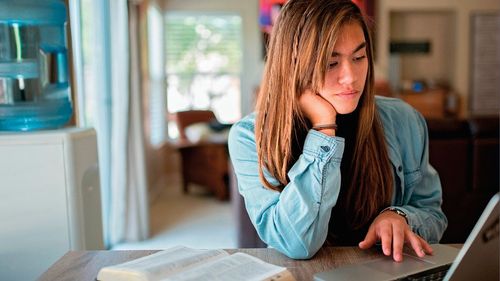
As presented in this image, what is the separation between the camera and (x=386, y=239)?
2.99ft

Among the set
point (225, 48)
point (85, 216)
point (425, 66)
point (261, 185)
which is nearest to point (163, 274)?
point (261, 185)

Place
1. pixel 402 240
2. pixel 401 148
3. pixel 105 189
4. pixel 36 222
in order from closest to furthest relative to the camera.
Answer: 1. pixel 402 240
2. pixel 401 148
3. pixel 36 222
4. pixel 105 189

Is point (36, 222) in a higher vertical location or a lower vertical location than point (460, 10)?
lower

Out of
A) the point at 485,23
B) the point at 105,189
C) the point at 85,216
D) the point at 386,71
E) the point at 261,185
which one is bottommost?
the point at 105,189

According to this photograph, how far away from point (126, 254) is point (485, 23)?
6508 mm

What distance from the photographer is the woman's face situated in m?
0.99

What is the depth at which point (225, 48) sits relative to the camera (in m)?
6.12

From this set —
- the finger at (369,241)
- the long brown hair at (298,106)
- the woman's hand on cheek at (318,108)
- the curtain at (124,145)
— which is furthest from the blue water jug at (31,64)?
the curtain at (124,145)

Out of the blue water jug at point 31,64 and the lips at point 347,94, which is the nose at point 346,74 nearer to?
the lips at point 347,94

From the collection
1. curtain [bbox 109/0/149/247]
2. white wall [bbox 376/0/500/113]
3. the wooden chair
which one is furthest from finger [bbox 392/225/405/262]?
white wall [bbox 376/0/500/113]

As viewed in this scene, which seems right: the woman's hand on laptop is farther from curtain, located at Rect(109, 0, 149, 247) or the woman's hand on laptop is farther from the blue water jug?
curtain, located at Rect(109, 0, 149, 247)

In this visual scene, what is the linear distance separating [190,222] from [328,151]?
9.97 feet

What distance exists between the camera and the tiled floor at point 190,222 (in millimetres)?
3299

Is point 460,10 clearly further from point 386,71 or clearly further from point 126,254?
point 126,254
